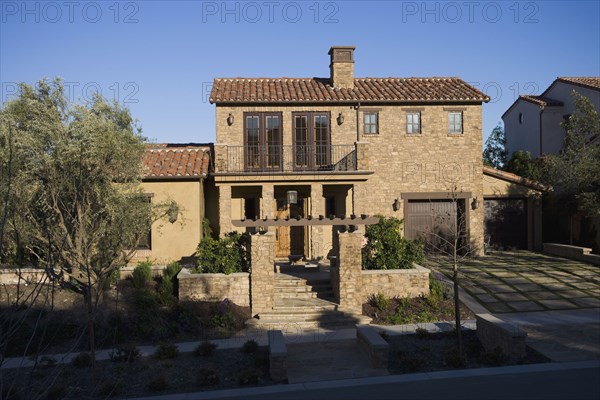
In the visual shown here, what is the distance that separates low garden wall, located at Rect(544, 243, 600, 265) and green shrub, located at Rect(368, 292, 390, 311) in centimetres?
911

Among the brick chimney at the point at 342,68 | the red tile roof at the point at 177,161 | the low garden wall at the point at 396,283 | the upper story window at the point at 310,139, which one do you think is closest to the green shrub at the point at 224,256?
Result: the low garden wall at the point at 396,283

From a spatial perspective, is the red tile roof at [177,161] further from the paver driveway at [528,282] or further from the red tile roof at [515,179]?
the red tile roof at [515,179]

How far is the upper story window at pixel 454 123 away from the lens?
66.9 feet

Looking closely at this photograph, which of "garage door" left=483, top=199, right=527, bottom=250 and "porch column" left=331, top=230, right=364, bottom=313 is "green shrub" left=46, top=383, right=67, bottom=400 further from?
"garage door" left=483, top=199, right=527, bottom=250

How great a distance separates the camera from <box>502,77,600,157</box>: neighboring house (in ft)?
82.7

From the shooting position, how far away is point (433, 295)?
13906 millimetres

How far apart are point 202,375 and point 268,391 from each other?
1318mm

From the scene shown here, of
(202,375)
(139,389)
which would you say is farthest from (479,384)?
(139,389)

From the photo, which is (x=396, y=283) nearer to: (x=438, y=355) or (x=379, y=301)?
(x=379, y=301)

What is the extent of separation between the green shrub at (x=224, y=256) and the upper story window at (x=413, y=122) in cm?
894

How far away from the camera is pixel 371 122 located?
20188mm

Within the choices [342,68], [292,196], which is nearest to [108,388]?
[292,196]

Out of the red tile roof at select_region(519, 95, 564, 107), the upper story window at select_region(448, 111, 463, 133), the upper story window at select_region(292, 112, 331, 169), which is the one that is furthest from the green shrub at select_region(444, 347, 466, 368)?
the red tile roof at select_region(519, 95, 564, 107)

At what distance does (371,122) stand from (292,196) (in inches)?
167
